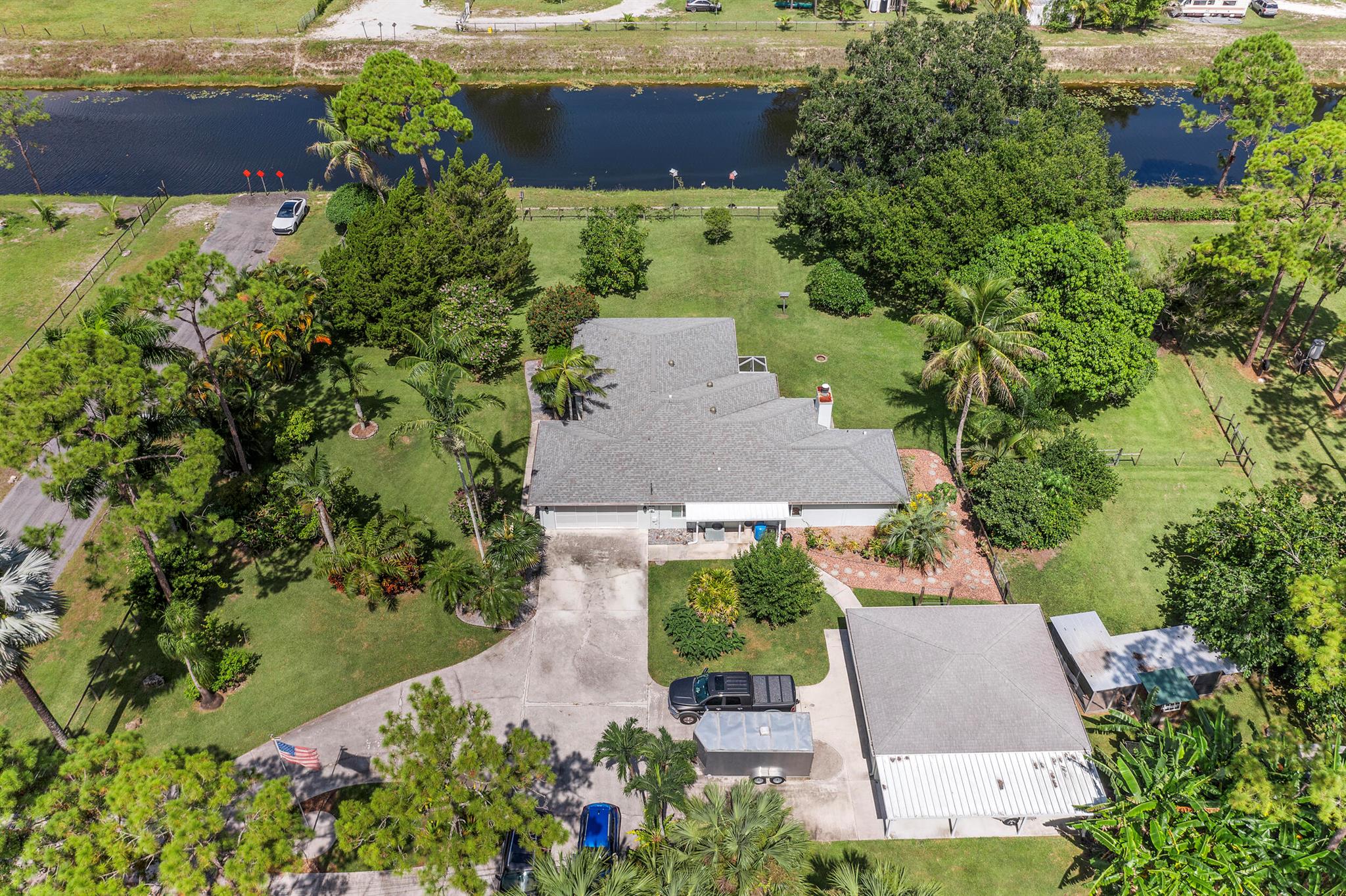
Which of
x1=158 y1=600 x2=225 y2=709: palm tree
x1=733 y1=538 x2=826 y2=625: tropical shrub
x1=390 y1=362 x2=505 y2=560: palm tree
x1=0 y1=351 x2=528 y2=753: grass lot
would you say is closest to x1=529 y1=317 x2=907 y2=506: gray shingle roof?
x1=733 y1=538 x2=826 y2=625: tropical shrub

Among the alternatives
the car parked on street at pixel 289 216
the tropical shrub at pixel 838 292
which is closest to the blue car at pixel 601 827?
the tropical shrub at pixel 838 292

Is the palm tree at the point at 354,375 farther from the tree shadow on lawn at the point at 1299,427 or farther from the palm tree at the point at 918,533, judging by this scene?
the tree shadow on lawn at the point at 1299,427

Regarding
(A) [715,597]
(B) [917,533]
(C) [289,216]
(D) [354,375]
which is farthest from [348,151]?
(B) [917,533]

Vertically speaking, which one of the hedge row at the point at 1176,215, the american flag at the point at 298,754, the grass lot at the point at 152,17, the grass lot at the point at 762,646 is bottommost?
the grass lot at the point at 762,646

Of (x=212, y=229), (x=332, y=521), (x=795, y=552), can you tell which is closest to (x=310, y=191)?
(x=212, y=229)

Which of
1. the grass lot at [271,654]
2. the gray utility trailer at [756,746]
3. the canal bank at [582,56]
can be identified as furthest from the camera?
the canal bank at [582,56]

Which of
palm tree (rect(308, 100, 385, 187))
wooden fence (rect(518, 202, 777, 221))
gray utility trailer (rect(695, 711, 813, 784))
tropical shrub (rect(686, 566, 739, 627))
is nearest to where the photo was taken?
gray utility trailer (rect(695, 711, 813, 784))

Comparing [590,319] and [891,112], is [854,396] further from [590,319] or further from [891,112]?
[891,112]

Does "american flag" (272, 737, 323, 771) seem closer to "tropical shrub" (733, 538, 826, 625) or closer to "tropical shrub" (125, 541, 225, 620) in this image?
"tropical shrub" (125, 541, 225, 620)
